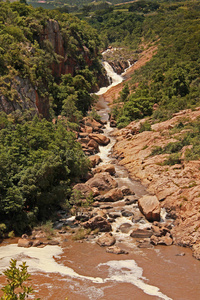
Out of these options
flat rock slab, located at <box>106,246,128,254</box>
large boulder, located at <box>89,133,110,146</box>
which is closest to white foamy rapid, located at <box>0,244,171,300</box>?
flat rock slab, located at <box>106,246,128,254</box>

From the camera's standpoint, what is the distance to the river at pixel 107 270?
57.2 ft

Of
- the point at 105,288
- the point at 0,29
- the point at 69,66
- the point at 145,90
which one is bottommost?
the point at 105,288

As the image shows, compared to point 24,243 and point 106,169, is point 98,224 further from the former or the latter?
point 106,169

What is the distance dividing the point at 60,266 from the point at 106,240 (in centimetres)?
453

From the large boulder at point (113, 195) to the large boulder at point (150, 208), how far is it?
112 inches

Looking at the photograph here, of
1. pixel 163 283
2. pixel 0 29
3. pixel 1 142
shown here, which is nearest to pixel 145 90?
pixel 0 29

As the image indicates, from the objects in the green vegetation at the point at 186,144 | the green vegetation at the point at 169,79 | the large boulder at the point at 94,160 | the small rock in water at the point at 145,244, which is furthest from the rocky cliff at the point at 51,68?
the small rock in water at the point at 145,244

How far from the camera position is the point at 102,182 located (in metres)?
33.2

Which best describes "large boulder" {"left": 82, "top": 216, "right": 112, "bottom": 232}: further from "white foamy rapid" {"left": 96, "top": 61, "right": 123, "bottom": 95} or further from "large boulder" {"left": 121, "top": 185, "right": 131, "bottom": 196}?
"white foamy rapid" {"left": 96, "top": 61, "right": 123, "bottom": 95}

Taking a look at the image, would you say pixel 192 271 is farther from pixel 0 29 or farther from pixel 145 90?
pixel 145 90

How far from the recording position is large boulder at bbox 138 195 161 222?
26.7 metres

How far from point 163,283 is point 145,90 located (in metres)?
41.7

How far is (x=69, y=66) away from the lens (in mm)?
65125

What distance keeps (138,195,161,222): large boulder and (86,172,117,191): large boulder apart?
5242 millimetres
